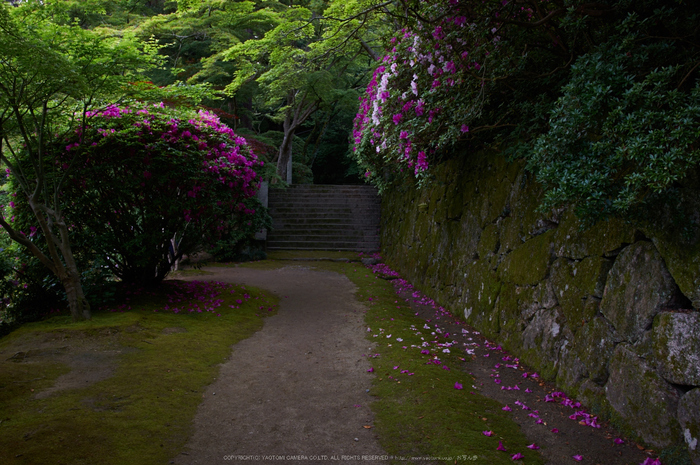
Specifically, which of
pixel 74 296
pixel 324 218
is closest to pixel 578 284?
pixel 74 296

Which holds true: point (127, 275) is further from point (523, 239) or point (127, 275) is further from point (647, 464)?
point (647, 464)

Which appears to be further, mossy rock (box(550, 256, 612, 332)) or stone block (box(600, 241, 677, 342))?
mossy rock (box(550, 256, 612, 332))

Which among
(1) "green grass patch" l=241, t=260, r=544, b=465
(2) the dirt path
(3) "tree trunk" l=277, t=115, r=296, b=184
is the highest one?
(3) "tree trunk" l=277, t=115, r=296, b=184

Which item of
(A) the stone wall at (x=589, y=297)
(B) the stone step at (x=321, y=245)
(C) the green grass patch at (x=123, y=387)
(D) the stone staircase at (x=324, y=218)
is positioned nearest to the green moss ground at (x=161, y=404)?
(C) the green grass patch at (x=123, y=387)

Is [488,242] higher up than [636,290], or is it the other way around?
[488,242]

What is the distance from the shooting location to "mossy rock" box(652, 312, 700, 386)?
85.9 inches

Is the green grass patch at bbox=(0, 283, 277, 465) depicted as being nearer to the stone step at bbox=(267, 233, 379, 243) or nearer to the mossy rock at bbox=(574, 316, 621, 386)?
the mossy rock at bbox=(574, 316, 621, 386)

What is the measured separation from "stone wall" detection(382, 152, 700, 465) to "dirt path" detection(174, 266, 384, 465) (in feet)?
4.94

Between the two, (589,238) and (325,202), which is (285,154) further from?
(589,238)

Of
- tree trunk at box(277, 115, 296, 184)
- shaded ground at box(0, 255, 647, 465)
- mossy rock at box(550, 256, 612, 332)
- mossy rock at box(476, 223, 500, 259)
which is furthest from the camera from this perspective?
tree trunk at box(277, 115, 296, 184)

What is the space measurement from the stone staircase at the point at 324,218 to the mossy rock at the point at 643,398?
9975mm

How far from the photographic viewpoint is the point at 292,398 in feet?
10.8

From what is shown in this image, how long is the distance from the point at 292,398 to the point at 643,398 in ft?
7.65

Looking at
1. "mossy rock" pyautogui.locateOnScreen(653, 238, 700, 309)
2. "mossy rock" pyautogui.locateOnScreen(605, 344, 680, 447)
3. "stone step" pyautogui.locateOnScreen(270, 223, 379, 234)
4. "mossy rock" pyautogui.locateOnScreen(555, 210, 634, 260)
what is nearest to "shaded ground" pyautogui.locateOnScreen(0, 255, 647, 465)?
"mossy rock" pyautogui.locateOnScreen(605, 344, 680, 447)
